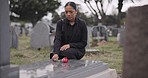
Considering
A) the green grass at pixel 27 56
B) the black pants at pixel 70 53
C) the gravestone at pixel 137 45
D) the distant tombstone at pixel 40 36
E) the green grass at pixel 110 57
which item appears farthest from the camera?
the distant tombstone at pixel 40 36

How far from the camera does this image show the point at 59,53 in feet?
13.0

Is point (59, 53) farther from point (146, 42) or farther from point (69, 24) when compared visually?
point (146, 42)

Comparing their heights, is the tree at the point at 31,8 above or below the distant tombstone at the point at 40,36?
above

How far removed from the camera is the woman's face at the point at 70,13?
381cm

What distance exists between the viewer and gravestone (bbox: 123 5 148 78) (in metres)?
0.95

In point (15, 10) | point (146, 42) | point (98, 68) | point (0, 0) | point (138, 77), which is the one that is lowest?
point (98, 68)

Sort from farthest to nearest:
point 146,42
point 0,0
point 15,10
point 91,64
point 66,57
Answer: point 15,10 → point 66,57 → point 91,64 → point 0,0 → point 146,42

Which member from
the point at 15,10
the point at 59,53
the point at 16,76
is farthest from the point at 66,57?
the point at 15,10

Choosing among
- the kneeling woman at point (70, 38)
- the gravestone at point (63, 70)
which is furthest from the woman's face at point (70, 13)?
the gravestone at point (63, 70)

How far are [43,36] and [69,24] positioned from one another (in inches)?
297

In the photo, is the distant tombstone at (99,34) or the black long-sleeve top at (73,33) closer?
the black long-sleeve top at (73,33)

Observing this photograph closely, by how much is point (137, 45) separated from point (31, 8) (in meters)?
43.1

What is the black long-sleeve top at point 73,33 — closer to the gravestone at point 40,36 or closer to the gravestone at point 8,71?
the gravestone at point 8,71

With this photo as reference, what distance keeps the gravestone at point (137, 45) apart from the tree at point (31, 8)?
4186 cm
